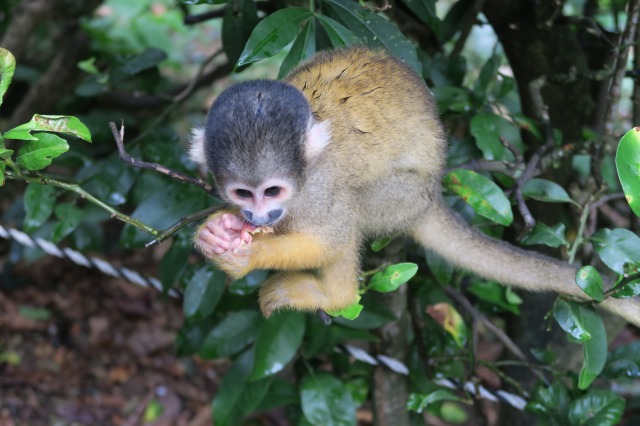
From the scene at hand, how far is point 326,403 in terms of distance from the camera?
7.45 ft

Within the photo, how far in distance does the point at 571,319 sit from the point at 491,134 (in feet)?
2.27

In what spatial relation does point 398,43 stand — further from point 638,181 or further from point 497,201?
point 638,181

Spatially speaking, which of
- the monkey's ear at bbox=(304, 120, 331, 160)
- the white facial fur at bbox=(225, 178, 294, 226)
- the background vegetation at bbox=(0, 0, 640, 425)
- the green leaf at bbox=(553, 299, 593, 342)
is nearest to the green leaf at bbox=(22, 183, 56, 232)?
the background vegetation at bbox=(0, 0, 640, 425)

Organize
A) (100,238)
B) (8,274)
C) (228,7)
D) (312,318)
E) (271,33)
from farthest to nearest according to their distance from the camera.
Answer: (8,274)
(100,238)
(312,318)
(228,7)
(271,33)

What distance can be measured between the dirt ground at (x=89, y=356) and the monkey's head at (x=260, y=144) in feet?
6.62

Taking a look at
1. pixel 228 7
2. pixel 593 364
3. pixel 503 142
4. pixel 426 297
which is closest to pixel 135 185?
pixel 228 7

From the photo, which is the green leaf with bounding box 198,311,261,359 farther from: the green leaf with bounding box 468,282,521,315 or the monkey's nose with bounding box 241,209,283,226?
the green leaf with bounding box 468,282,521,315

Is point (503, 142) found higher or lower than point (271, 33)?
lower

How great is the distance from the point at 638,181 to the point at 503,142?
68cm

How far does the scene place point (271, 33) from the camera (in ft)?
5.44

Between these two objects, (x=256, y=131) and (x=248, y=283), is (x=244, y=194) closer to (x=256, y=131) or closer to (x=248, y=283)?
(x=256, y=131)

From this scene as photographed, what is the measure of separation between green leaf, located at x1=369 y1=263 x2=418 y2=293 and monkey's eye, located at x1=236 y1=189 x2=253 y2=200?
16.5 inches

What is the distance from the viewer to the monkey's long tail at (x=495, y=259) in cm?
190

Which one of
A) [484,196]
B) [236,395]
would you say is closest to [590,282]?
[484,196]
